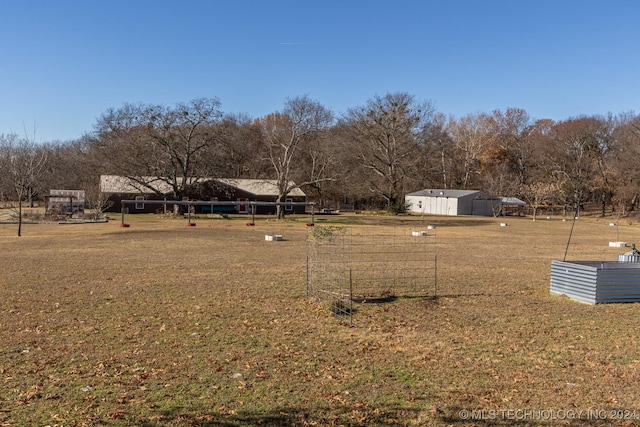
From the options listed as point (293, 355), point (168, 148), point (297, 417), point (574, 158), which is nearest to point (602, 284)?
point (293, 355)

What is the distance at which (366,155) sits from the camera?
64.0 m

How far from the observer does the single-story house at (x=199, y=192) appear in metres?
50.6

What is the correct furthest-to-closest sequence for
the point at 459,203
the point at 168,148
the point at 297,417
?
1. the point at 459,203
2. the point at 168,148
3. the point at 297,417

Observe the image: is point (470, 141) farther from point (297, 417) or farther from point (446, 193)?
point (297, 417)

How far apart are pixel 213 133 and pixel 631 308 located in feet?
139

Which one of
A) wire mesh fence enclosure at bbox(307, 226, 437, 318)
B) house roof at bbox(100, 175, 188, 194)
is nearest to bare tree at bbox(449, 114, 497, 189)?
house roof at bbox(100, 175, 188, 194)

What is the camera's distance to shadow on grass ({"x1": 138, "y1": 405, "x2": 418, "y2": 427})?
5.00m

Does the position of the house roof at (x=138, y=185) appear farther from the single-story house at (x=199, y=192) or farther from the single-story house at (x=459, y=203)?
the single-story house at (x=459, y=203)

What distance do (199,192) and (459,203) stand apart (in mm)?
31919

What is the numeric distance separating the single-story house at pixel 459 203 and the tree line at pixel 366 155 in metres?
3.64

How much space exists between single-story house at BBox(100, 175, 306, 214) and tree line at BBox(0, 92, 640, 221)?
1.02 metres

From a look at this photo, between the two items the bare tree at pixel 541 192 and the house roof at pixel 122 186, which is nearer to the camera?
the house roof at pixel 122 186

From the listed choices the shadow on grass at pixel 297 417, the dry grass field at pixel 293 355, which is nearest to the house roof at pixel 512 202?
the dry grass field at pixel 293 355

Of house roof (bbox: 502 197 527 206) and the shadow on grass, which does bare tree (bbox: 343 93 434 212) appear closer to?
house roof (bbox: 502 197 527 206)
